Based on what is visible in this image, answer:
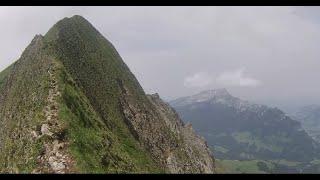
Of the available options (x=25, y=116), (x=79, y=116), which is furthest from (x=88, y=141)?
(x=25, y=116)

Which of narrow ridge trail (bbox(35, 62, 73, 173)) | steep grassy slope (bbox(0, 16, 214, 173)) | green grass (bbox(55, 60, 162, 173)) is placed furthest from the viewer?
steep grassy slope (bbox(0, 16, 214, 173))

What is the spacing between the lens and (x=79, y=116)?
10188cm

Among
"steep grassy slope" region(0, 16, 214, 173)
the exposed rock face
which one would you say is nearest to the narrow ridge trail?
"steep grassy slope" region(0, 16, 214, 173)

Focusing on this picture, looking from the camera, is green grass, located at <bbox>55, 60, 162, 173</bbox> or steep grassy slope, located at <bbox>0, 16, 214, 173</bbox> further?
steep grassy slope, located at <bbox>0, 16, 214, 173</bbox>

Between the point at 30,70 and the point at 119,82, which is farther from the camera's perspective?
the point at 119,82

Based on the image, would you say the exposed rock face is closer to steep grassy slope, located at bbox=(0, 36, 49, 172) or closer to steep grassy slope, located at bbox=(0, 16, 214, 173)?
steep grassy slope, located at bbox=(0, 16, 214, 173)

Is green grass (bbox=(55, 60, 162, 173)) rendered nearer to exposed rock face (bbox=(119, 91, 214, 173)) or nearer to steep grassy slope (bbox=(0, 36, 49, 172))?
steep grassy slope (bbox=(0, 36, 49, 172))

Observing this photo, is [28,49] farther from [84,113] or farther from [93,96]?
[84,113]

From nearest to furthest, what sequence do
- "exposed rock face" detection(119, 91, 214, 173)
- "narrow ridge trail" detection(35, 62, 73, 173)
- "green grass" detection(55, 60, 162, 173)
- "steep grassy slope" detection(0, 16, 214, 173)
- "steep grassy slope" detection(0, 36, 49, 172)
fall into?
"narrow ridge trail" detection(35, 62, 73, 173), "green grass" detection(55, 60, 162, 173), "steep grassy slope" detection(0, 16, 214, 173), "steep grassy slope" detection(0, 36, 49, 172), "exposed rock face" detection(119, 91, 214, 173)

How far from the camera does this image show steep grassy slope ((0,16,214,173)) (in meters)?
87.1

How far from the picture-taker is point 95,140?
321 ft

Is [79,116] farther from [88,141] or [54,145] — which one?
[54,145]
